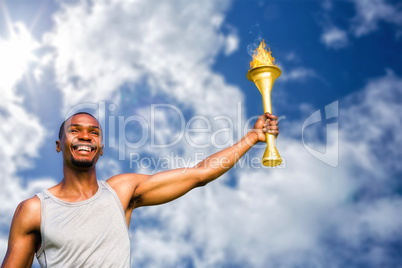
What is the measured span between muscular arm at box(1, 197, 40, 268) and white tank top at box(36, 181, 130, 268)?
0.11 metres

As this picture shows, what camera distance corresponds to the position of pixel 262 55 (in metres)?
6.69

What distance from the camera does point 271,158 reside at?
5879 mm

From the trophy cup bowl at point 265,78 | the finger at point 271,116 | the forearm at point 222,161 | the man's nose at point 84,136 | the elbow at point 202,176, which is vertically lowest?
the elbow at point 202,176

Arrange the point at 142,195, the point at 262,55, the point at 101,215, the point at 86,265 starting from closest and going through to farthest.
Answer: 1. the point at 86,265
2. the point at 101,215
3. the point at 142,195
4. the point at 262,55

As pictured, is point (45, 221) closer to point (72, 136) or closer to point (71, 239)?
point (71, 239)

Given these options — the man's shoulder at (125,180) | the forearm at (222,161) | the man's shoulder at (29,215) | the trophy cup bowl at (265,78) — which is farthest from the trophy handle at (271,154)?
the man's shoulder at (29,215)

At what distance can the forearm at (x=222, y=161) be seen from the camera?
591cm

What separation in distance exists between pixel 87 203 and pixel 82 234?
0.44 metres

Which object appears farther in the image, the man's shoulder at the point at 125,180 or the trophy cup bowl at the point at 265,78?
the trophy cup bowl at the point at 265,78

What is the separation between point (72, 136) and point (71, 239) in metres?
1.32

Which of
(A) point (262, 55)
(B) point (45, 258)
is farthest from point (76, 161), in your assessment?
(A) point (262, 55)

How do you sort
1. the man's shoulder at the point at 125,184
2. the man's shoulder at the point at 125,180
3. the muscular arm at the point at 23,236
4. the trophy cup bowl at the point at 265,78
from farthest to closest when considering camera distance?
the trophy cup bowl at the point at 265,78, the man's shoulder at the point at 125,180, the man's shoulder at the point at 125,184, the muscular arm at the point at 23,236

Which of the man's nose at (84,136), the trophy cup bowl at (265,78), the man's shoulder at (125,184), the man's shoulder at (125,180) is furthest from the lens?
the trophy cup bowl at (265,78)

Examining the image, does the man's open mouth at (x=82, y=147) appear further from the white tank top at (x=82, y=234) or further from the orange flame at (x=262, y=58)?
the orange flame at (x=262, y=58)
